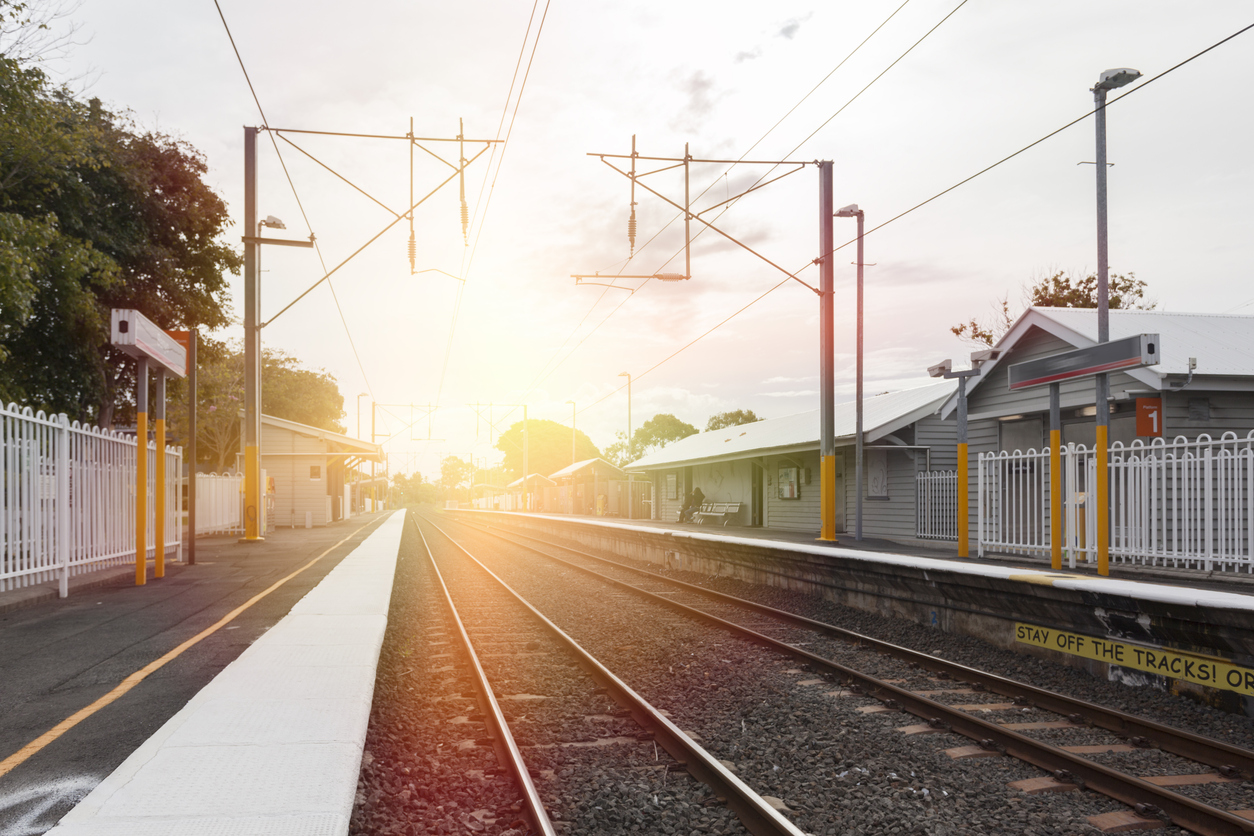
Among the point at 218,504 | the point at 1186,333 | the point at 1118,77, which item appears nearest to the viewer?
the point at 1118,77

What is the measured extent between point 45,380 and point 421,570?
9989 millimetres

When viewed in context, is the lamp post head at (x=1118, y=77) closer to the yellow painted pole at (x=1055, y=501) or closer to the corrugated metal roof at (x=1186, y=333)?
the corrugated metal roof at (x=1186, y=333)

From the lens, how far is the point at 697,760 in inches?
184

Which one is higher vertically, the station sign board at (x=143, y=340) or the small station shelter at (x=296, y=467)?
the station sign board at (x=143, y=340)

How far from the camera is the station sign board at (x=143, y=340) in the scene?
11.0 meters

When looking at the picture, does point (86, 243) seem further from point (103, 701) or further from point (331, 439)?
point (331, 439)

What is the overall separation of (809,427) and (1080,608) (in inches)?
796

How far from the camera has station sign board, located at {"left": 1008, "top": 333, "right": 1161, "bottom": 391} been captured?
10.6 m

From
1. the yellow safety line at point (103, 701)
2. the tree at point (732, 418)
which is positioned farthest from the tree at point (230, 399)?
the tree at point (732, 418)

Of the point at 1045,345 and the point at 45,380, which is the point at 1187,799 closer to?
the point at 1045,345

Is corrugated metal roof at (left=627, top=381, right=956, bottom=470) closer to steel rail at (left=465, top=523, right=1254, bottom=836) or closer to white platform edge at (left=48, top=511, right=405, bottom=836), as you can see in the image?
steel rail at (left=465, top=523, right=1254, bottom=836)

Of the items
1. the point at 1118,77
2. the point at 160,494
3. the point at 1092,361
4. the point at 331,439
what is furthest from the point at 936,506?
the point at 331,439

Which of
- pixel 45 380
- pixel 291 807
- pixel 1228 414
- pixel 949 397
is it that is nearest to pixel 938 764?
pixel 291 807

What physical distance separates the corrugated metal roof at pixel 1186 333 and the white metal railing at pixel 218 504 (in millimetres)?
21533
